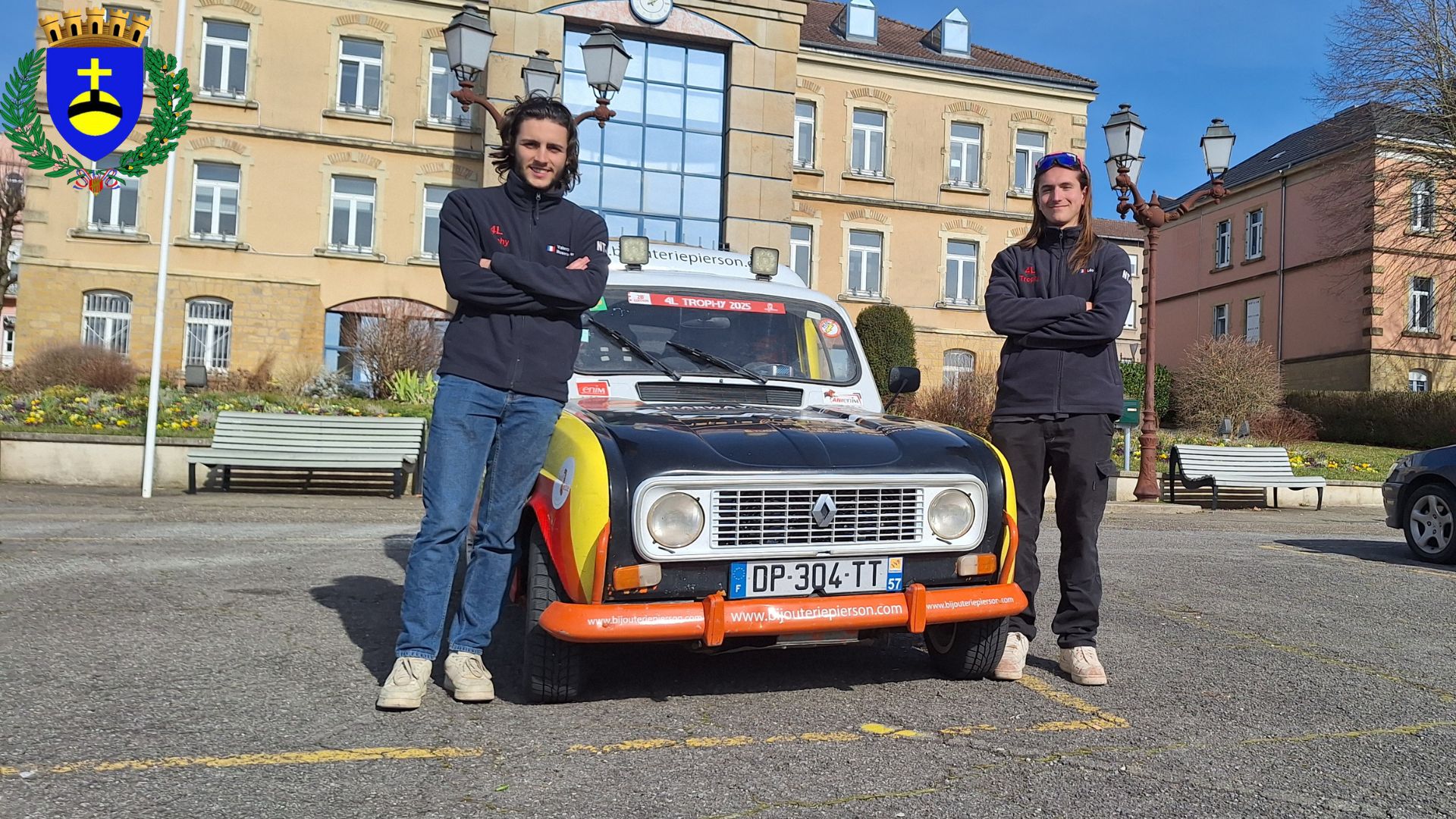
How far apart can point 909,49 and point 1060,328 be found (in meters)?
31.3

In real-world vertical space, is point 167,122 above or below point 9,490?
above

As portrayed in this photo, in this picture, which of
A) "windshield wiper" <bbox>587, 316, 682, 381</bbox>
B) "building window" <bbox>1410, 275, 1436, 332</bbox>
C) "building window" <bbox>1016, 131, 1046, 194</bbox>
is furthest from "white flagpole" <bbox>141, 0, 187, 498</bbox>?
"building window" <bbox>1410, 275, 1436, 332</bbox>

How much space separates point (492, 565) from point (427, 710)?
1.80 feet

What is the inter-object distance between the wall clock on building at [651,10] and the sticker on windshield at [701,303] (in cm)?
2266

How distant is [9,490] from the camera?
11.5 metres

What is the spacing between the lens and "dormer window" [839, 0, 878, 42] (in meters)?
32.5

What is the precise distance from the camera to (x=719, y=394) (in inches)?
197

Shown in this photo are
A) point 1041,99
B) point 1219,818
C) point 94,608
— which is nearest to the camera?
point 1219,818

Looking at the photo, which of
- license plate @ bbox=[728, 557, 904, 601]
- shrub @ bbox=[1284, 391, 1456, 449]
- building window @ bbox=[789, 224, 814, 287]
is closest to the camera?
license plate @ bbox=[728, 557, 904, 601]

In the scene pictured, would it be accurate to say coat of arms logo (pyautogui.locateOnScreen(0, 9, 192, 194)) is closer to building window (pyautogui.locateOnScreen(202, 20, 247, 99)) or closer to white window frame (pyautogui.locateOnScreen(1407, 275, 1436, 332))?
building window (pyautogui.locateOnScreen(202, 20, 247, 99))

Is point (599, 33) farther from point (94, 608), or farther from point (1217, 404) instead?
point (1217, 404)

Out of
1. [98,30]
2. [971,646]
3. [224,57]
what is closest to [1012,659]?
[971,646]

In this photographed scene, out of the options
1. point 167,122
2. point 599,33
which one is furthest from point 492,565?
point 167,122

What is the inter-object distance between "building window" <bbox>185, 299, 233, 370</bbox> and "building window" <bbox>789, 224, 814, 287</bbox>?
15.3 m
